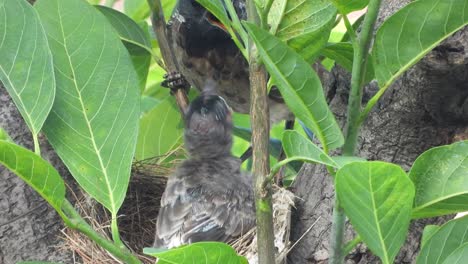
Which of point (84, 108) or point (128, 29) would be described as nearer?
point (84, 108)

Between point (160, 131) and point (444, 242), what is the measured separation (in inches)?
55.5

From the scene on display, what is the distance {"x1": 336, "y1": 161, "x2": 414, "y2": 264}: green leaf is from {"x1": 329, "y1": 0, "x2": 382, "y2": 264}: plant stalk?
4.8 inches

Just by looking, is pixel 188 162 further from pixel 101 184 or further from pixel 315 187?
pixel 101 184

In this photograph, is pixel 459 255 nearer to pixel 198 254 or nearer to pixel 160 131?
pixel 198 254

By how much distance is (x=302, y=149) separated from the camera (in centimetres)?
135

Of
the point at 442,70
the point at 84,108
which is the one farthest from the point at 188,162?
the point at 442,70

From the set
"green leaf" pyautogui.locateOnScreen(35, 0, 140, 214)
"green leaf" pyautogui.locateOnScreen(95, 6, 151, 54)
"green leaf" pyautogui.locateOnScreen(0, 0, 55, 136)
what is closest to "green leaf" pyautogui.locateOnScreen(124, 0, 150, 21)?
"green leaf" pyautogui.locateOnScreen(95, 6, 151, 54)

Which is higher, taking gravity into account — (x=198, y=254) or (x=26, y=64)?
(x=26, y=64)

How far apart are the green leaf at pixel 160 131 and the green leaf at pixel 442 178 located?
133 centimetres

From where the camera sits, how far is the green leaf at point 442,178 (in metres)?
1.39

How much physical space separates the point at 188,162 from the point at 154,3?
1.73 ft

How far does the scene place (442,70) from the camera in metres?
1.77

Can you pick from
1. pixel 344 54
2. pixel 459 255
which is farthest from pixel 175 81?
pixel 459 255

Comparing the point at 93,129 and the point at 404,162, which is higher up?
the point at 93,129
